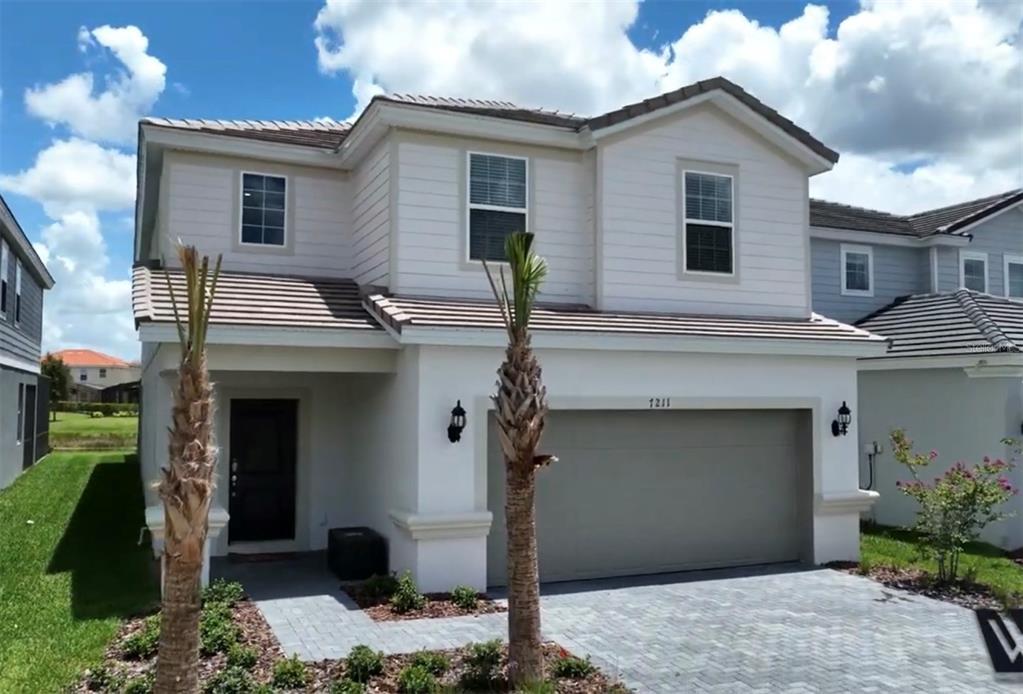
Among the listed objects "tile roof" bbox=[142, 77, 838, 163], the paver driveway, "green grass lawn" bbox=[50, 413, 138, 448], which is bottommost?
the paver driveway

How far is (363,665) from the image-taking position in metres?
6.75

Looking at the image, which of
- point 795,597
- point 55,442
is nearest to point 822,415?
point 795,597

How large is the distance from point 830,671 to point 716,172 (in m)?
7.46

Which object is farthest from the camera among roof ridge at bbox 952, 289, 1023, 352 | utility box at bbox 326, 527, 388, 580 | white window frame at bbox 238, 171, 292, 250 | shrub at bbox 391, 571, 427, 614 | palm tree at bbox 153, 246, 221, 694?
roof ridge at bbox 952, 289, 1023, 352

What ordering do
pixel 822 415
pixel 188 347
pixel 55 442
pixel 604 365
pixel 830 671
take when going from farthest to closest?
pixel 55 442 → pixel 822 415 → pixel 604 365 → pixel 830 671 → pixel 188 347

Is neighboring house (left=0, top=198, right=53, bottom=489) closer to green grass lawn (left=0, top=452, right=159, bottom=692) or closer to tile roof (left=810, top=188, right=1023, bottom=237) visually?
green grass lawn (left=0, top=452, right=159, bottom=692)

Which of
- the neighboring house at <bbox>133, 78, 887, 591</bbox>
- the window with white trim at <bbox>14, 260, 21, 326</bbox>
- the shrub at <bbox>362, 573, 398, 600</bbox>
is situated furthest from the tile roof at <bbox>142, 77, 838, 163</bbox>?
the window with white trim at <bbox>14, 260, 21, 326</bbox>

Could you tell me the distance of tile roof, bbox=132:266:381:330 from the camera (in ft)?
32.4

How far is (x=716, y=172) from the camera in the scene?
12.5 m

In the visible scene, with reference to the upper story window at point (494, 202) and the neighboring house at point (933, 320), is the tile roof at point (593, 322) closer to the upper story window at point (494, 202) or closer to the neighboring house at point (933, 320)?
the upper story window at point (494, 202)

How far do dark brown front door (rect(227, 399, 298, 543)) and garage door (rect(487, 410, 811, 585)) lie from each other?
358 cm

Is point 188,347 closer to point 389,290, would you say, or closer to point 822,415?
point 389,290

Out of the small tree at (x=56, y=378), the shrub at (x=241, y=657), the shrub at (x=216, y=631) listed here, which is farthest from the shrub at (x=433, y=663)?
the small tree at (x=56, y=378)

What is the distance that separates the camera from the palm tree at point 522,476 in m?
6.46
